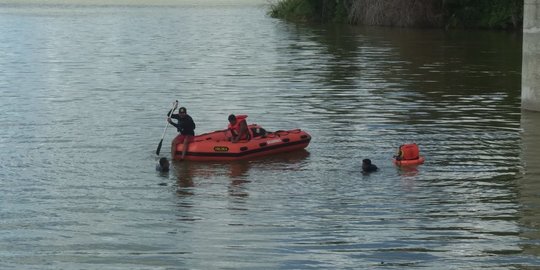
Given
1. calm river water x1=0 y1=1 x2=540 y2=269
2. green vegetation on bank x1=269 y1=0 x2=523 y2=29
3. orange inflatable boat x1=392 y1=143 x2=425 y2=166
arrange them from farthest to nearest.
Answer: green vegetation on bank x1=269 y1=0 x2=523 y2=29, orange inflatable boat x1=392 y1=143 x2=425 y2=166, calm river water x1=0 y1=1 x2=540 y2=269

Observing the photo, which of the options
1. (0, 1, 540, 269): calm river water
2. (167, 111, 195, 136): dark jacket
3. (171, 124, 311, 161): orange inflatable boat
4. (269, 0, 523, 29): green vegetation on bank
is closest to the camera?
(0, 1, 540, 269): calm river water

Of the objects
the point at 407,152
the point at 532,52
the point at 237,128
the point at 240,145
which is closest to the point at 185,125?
the point at 237,128

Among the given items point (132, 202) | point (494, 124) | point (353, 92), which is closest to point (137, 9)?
point (353, 92)

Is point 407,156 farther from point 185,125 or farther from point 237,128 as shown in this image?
point 185,125

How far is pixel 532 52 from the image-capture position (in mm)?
27422

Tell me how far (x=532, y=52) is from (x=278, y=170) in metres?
8.57

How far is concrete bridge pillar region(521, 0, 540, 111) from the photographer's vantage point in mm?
27000

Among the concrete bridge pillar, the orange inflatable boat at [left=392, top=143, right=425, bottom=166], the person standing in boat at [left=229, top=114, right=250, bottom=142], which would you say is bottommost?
the orange inflatable boat at [left=392, top=143, right=425, bottom=166]

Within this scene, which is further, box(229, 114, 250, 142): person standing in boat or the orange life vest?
box(229, 114, 250, 142): person standing in boat

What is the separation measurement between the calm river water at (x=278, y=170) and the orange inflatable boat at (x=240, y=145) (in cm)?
25

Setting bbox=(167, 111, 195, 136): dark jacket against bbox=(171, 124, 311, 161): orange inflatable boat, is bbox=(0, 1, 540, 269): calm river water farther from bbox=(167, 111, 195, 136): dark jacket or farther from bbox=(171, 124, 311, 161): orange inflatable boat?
bbox=(167, 111, 195, 136): dark jacket

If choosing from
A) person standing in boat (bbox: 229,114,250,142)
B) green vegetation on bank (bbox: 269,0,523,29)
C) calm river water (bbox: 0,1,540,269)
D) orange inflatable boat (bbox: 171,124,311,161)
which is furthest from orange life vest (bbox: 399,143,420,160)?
green vegetation on bank (bbox: 269,0,523,29)

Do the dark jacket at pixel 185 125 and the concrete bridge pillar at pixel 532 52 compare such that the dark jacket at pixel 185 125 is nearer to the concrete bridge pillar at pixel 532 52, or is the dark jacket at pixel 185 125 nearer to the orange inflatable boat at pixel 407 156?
the orange inflatable boat at pixel 407 156

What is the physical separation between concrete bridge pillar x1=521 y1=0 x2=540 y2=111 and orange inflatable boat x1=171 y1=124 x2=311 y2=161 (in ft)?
22.3
